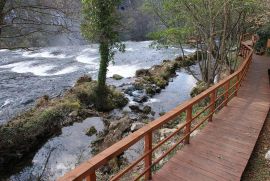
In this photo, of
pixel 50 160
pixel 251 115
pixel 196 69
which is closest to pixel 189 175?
pixel 251 115

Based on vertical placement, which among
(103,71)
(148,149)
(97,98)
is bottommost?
(97,98)

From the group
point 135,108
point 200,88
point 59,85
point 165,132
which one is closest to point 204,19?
point 200,88

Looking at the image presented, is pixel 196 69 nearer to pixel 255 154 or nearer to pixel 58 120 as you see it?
pixel 58 120

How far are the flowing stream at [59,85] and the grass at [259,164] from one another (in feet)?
23.0

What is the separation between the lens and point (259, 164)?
696 centimetres

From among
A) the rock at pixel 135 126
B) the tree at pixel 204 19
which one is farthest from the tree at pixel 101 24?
the rock at pixel 135 126

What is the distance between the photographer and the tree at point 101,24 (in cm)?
1741

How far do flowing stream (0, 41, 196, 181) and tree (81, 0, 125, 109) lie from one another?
3941 mm

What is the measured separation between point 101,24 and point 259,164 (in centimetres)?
1348

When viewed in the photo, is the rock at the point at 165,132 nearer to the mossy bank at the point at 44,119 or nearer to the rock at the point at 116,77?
the mossy bank at the point at 44,119

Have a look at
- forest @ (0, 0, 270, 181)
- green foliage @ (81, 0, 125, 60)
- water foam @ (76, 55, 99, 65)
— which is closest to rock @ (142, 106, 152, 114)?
forest @ (0, 0, 270, 181)

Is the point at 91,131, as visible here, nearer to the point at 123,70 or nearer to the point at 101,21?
the point at 101,21

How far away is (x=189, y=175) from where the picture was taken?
6.07 meters

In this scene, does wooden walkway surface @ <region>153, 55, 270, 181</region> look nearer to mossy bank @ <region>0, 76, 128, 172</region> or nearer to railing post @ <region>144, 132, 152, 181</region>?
railing post @ <region>144, 132, 152, 181</region>
